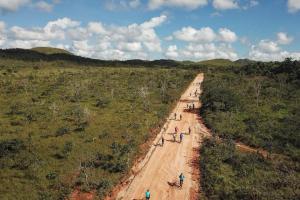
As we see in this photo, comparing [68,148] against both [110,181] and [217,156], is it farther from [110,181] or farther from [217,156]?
[217,156]

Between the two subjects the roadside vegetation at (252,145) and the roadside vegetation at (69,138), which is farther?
the roadside vegetation at (69,138)

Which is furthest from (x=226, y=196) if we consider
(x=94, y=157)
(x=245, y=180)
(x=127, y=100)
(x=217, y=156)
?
(x=127, y=100)

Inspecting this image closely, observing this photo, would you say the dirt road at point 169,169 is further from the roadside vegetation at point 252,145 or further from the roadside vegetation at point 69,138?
the roadside vegetation at point 69,138

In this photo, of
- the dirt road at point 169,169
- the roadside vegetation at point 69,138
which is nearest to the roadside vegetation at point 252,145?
the dirt road at point 169,169

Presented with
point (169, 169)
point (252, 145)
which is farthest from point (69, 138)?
point (252, 145)

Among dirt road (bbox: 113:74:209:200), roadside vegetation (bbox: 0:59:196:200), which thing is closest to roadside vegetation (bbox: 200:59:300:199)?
dirt road (bbox: 113:74:209:200)

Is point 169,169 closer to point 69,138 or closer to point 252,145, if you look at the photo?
point 252,145
